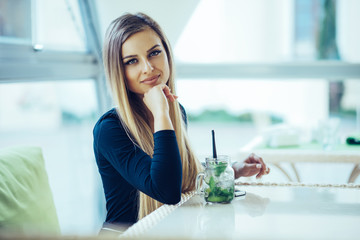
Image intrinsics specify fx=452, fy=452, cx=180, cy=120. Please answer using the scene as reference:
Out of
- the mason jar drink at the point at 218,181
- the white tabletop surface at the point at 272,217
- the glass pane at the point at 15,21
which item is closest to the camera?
the white tabletop surface at the point at 272,217

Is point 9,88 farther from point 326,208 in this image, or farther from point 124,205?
point 326,208

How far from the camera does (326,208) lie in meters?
1.18

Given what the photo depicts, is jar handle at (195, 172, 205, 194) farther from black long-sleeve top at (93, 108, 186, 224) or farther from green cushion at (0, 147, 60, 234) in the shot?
green cushion at (0, 147, 60, 234)

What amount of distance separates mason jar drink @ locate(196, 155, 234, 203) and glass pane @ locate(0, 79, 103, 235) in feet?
6.15

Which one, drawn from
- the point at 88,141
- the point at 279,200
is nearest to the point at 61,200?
the point at 88,141

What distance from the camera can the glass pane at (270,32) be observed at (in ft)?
11.0

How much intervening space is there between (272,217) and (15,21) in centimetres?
166

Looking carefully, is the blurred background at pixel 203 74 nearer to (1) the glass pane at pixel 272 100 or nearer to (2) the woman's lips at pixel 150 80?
(1) the glass pane at pixel 272 100

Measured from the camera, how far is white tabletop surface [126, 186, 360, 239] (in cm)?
98

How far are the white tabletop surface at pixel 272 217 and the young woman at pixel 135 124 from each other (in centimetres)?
16

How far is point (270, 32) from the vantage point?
3658 mm

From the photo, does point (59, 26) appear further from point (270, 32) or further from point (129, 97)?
point (270, 32)

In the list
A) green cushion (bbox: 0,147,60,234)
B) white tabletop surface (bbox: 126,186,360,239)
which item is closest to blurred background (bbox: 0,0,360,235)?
green cushion (bbox: 0,147,60,234)

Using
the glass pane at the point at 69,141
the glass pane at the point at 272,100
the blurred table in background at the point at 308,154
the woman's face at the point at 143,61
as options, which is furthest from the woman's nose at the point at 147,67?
the glass pane at the point at 272,100
